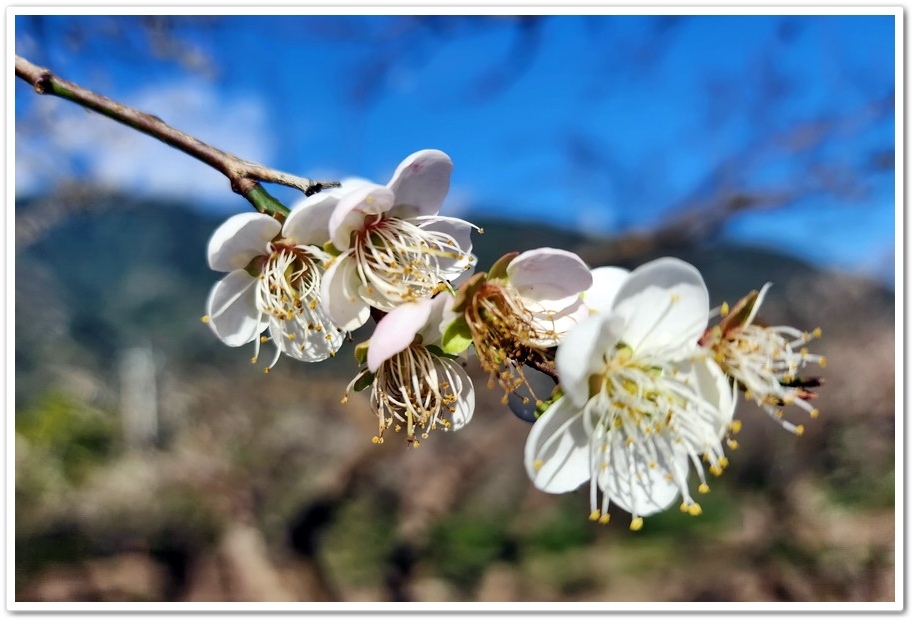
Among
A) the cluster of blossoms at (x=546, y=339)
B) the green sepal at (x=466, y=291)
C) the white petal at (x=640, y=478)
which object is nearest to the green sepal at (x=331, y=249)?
the cluster of blossoms at (x=546, y=339)

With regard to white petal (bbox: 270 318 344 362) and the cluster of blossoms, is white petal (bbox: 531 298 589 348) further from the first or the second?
white petal (bbox: 270 318 344 362)

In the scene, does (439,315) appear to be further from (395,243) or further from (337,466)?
(337,466)

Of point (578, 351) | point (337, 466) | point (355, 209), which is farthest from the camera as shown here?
point (337, 466)

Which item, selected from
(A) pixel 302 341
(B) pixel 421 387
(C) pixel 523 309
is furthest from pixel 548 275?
(A) pixel 302 341

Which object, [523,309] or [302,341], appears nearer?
[523,309]

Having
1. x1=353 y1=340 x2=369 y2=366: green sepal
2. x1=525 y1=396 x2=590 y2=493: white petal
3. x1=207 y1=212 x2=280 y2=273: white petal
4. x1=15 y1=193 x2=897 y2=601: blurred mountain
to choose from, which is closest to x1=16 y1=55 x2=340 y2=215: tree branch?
x1=207 y1=212 x2=280 y2=273: white petal

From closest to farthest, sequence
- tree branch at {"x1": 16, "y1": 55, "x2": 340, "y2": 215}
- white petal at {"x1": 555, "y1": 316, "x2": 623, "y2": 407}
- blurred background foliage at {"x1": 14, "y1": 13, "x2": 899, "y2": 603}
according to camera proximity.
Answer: white petal at {"x1": 555, "y1": 316, "x2": 623, "y2": 407} < tree branch at {"x1": 16, "y1": 55, "x2": 340, "y2": 215} < blurred background foliage at {"x1": 14, "y1": 13, "x2": 899, "y2": 603}

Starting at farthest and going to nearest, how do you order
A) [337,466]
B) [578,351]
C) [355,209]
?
[337,466], [355,209], [578,351]

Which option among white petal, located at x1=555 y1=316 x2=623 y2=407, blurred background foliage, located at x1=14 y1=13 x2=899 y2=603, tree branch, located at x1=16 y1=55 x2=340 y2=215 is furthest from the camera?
blurred background foliage, located at x1=14 y1=13 x2=899 y2=603

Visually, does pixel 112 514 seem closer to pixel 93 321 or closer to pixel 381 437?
pixel 93 321

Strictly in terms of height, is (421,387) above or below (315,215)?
below
